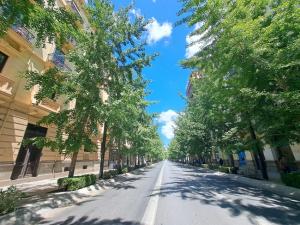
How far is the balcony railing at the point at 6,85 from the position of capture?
11.9 meters

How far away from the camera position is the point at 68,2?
2111cm

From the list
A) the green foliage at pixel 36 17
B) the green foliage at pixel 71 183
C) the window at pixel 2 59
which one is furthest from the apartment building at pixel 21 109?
the green foliage at pixel 36 17

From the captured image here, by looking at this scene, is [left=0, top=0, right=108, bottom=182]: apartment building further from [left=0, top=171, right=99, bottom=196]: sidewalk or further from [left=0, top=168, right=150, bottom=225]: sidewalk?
[left=0, top=168, right=150, bottom=225]: sidewalk

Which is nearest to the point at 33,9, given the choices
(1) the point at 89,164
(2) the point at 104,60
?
(2) the point at 104,60

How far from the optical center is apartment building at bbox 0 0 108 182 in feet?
41.1

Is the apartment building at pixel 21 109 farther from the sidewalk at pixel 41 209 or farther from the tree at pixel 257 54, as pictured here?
the tree at pixel 257 54

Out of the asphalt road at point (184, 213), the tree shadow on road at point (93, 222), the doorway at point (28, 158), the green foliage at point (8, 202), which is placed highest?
the doorway at point (28, 158)

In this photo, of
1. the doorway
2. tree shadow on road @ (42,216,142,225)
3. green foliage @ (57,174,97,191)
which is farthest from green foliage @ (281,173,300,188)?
the doorway

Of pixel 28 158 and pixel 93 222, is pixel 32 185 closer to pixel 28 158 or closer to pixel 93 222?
pixel 28 158

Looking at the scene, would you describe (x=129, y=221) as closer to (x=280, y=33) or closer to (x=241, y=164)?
(x=280, y=33)

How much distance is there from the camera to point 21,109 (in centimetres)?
1418

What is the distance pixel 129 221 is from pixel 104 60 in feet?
33.7

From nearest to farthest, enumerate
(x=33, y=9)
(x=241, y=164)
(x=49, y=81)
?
1. (x=33, y=9)
2. (x=49, y=81)
3. (x=241, y=164)

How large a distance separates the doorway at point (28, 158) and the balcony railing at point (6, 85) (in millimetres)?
3858
